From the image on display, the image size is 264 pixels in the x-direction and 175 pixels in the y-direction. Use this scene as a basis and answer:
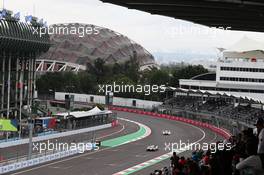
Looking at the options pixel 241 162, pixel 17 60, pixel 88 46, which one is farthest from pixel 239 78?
pixel 241 162

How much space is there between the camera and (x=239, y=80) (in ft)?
273

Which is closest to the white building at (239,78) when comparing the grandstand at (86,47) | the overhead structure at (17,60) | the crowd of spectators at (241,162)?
the overhead structure at (17,60)

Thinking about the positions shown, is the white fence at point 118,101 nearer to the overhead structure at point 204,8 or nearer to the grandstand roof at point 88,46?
the grandstand roof at point 88,46

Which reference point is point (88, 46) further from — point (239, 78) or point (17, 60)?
point (17, 60)

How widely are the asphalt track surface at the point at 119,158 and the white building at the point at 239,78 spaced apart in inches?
897

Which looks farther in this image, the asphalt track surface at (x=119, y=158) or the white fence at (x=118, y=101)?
the white fence at (x=118, y=101)

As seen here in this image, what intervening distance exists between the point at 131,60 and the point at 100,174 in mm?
105544

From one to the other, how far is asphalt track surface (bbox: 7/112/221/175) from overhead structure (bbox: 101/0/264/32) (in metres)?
18.0

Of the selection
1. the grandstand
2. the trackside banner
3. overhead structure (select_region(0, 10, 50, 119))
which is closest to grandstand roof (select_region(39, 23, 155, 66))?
the grandstand

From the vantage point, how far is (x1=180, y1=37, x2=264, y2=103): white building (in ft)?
267

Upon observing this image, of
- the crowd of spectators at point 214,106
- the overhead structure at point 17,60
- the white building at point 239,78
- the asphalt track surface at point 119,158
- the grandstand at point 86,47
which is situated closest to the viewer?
the asphalt track surface at point 119,158

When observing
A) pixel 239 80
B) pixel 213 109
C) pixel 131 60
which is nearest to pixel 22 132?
pixel 213 109

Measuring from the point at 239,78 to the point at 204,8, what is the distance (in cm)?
7150

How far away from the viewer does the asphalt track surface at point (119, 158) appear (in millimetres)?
32312
